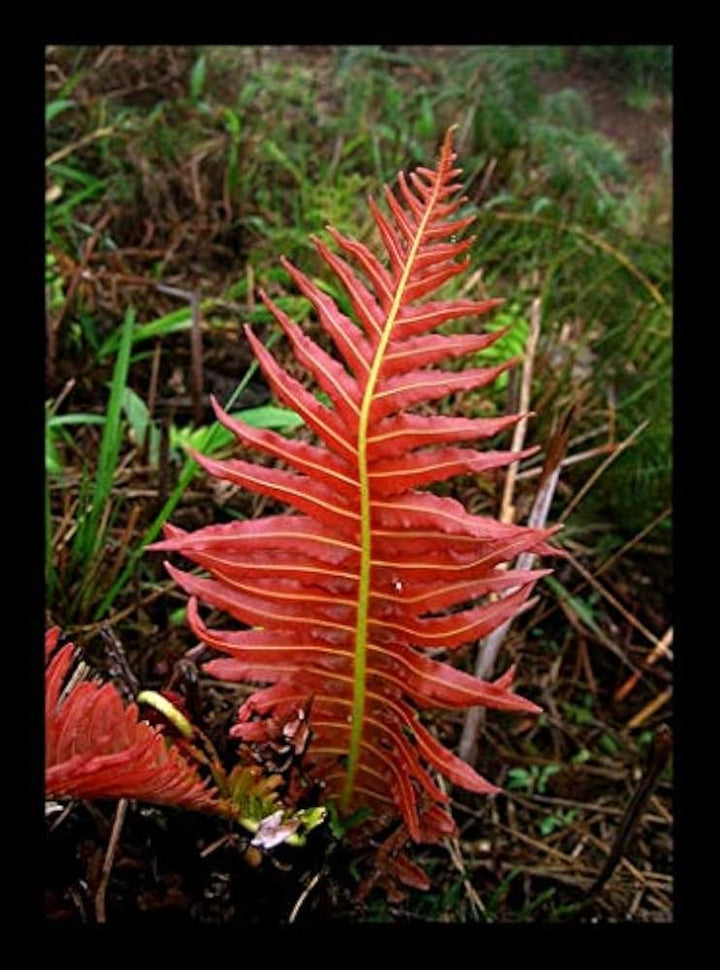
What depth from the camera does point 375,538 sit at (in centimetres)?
106

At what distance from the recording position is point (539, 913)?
1.43 meters

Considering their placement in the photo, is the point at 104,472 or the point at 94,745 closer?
the point at 94,745

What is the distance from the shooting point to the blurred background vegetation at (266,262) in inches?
71.3

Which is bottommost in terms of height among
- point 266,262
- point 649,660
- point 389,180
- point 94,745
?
point 649,660

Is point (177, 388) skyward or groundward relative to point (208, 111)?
groundward

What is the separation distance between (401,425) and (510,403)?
2.30 feet

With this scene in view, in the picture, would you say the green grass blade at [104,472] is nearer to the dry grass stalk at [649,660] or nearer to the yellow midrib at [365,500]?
the yellow midrib at [365,500]

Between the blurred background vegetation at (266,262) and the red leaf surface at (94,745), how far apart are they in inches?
16.9

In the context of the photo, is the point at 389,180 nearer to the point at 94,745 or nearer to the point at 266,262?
the point at 266,262

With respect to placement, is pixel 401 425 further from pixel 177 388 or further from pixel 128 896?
pixel 177 388

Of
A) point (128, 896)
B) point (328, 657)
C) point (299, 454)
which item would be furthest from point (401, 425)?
point (128, 896)

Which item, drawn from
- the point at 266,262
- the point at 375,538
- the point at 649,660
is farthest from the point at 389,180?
the point at 375,538

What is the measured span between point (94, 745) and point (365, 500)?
338 mm

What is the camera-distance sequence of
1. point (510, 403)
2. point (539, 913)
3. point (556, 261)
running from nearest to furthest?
point (539, 913) < point (510, 403) < point (556, 261)
